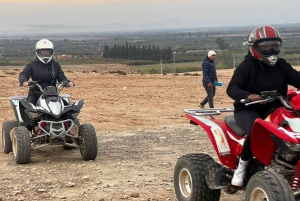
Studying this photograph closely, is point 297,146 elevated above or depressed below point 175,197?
above

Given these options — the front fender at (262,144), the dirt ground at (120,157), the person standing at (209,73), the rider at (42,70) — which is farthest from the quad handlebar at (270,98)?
the person standing at (209,73)

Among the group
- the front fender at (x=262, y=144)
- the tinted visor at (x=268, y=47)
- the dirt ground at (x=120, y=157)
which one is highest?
the tinted visor at (x=268, y=47)

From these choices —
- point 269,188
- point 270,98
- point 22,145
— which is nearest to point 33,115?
point 22,145

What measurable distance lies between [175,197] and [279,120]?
207cm

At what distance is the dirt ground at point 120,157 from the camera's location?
7.00 meters

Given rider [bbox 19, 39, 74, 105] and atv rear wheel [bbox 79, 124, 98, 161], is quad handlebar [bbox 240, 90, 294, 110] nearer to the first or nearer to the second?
atv rear wheel [bbox 79, 124, 98, 161]

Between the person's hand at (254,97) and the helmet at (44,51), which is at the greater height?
the helmet at (44,51)

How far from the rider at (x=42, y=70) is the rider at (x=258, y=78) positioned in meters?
4.51

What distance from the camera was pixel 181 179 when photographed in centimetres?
619

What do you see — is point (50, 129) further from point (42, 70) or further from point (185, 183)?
point (185, 183)

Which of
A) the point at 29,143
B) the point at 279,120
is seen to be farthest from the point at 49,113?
the point at 279,120

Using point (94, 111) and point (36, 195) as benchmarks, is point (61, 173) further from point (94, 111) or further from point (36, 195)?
point (94, 111)

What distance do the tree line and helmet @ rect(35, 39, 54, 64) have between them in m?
80.2

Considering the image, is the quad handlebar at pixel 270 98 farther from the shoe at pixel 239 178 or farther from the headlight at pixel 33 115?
the headlight at pixel 33 115
